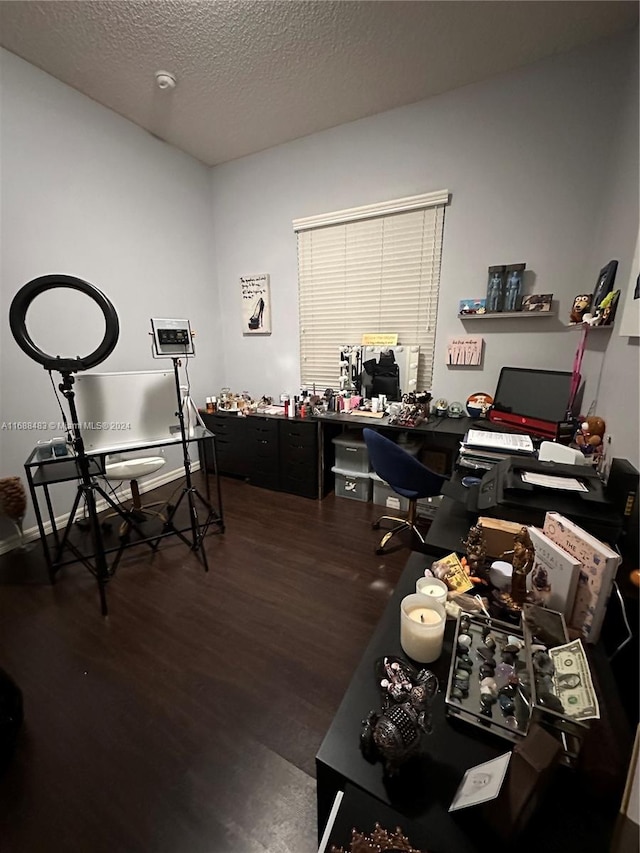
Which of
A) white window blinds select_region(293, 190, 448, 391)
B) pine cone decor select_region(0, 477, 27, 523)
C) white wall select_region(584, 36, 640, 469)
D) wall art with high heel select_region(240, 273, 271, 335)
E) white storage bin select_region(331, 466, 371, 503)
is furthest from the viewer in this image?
wall art with high heel select_region(240, 273, 271, 335)

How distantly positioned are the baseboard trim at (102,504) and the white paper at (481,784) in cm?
288

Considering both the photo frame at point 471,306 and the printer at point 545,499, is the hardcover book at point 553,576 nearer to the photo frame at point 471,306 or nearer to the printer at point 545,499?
the printer at point 545,499

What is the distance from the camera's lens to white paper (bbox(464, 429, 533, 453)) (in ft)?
4.78

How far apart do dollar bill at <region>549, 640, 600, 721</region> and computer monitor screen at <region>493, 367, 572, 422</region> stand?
1.79 meters

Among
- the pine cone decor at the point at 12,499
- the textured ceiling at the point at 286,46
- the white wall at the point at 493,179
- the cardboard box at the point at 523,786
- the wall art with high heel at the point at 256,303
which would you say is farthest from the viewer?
the wall art with high heel at the point at 256,303

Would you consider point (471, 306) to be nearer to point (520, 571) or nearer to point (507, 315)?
point (507, 315)

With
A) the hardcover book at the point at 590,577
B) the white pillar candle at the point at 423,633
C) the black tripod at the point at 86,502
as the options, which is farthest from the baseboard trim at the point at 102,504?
the hardcover book at the point at 590,577

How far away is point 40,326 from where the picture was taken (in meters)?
2.29

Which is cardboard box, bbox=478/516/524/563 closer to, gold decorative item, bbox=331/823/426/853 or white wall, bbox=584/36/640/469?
white wall, bbox=584/36/640/469

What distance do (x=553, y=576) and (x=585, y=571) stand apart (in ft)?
0.22

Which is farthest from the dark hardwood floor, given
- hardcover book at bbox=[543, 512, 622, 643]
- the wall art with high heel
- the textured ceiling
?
the textured ceiling

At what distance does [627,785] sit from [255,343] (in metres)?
3.57

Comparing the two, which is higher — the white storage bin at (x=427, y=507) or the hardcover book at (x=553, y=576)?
the hardcover book at (x=553, y=576)

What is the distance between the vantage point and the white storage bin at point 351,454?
2.81m
